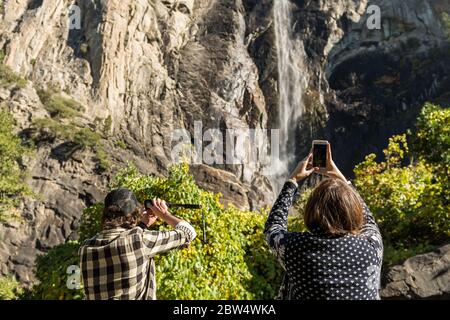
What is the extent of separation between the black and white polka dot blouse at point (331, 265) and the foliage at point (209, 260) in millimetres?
3164

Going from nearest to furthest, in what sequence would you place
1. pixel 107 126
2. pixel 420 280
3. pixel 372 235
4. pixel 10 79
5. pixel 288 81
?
1. pixel 372 235
2. pixel 420 280
3. pixel 10 79
4. pixel 107 126
5. pixel 288 81

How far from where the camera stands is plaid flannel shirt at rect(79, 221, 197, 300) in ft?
8.08

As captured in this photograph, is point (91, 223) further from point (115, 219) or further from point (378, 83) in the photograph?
point (378, 83)

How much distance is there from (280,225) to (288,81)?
31930mm

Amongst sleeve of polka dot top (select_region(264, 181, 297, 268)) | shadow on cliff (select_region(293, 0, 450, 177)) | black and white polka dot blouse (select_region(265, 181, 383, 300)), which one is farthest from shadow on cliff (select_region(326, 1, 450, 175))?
black and white polka dot blouse (select_region(265, 181, 383, 300))

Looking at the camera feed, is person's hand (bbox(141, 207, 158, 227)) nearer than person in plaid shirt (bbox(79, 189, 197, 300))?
No

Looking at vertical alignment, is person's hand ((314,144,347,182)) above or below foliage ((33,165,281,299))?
above

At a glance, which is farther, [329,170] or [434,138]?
[434,138]

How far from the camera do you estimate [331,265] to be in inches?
78.7

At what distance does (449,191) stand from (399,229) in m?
1.10

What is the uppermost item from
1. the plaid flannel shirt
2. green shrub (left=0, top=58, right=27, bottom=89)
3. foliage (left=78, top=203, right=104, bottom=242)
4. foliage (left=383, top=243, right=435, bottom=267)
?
green shrub (left=0, top=58, right=27, bottom=89)

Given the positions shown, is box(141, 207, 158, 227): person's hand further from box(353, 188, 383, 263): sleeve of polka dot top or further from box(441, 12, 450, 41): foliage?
box(441, 12, 450, 41): foliage

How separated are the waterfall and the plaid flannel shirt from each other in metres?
28.5

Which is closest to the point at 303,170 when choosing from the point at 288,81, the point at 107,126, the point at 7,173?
the point at 7,173
